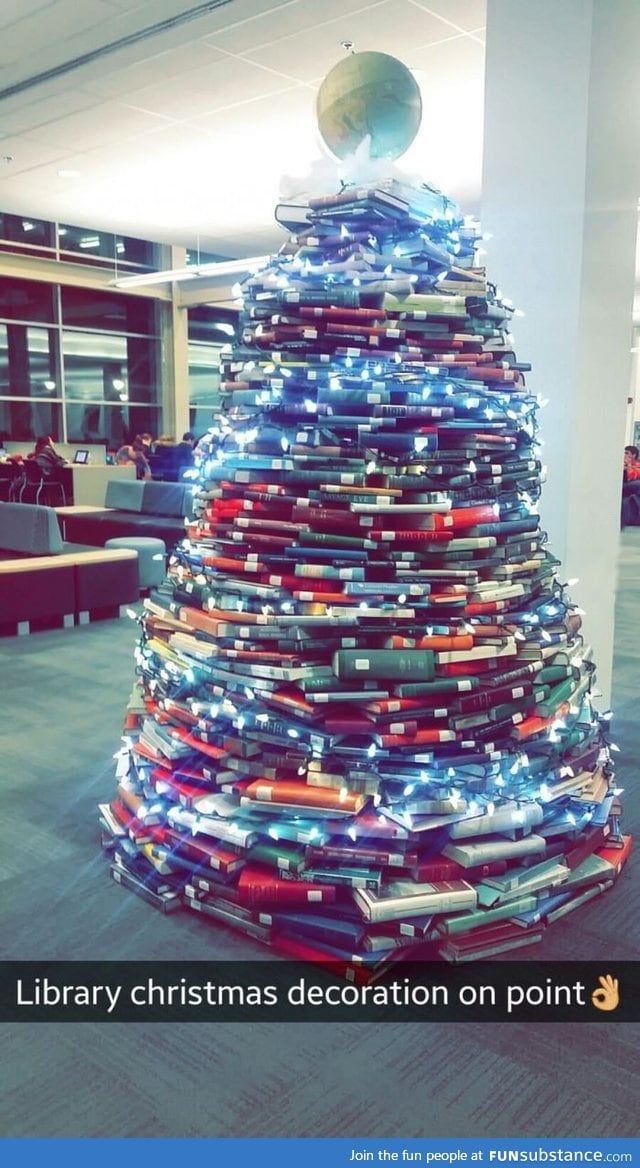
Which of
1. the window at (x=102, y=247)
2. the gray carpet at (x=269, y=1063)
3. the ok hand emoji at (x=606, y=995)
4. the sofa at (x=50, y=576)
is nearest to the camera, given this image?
the gray carpet at (x=269, y=1063)

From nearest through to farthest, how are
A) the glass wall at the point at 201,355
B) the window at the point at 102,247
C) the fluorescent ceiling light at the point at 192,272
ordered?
the fluorescent ceiling light at the point at 192,272, the window at the point at 102,247, the glass wall at the point at 201,355

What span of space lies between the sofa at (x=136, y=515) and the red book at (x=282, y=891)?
5.43 metres

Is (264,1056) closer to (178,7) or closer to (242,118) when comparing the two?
(178,7)

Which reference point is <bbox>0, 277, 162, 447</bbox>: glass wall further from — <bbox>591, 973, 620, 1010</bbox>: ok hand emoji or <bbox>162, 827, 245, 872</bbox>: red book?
<bbox>591, 973, 620, 1010</bbox>: ok hand emoji

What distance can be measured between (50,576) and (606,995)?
447 cm

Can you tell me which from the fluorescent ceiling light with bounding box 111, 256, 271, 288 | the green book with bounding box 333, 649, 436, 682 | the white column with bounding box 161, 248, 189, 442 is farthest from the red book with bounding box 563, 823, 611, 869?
the white column with bounding box 161, 248, 189, 442

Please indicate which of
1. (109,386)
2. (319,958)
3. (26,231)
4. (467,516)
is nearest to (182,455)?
(109,386)

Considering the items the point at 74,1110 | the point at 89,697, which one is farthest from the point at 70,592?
the point at 74,1110

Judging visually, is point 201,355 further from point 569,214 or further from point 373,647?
point 373,647

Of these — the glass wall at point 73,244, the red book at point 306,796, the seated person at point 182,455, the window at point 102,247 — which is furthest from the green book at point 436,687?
the window at point 102,247

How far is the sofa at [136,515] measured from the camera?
7.64 m

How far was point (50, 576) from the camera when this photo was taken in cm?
562

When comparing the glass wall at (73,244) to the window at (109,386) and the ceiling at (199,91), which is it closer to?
the window at (109,386)

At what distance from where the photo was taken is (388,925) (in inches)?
84.6
